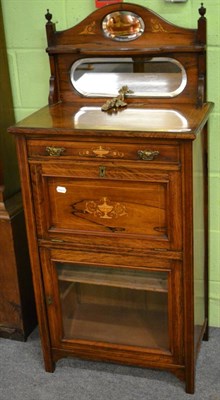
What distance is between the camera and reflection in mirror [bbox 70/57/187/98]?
7.47 ft

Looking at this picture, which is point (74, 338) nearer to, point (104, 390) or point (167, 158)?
point (104, 390)

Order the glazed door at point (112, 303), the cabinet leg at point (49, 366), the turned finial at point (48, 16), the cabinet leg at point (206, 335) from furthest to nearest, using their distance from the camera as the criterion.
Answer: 1. the cabinet leg at point (206, 335)
2. the cabinet leg at point (49, 366)
3. the turned finial at point (48, 16)
4. the glazed door at point (112, 303)

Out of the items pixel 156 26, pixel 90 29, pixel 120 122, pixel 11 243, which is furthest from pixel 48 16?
pixel 11 243

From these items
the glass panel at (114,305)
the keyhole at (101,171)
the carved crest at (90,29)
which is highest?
the carved crest at (90,29)

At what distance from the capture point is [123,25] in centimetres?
226

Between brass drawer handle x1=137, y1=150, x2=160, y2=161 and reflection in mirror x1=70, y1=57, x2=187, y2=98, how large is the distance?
41 cm

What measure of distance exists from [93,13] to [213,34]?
0.46 m

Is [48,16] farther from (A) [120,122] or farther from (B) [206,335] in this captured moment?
(B) [206,335]

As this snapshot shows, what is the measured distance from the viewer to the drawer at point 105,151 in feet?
6.43

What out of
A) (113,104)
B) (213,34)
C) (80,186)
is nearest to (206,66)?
(213,34)

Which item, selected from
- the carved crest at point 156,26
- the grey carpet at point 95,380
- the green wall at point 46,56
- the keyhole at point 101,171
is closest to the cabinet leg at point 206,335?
the grey carpet at point 95,380

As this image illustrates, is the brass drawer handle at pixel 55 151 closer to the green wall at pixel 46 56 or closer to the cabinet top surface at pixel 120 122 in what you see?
the cabinet top surface at pixel 120 122

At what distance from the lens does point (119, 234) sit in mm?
2131

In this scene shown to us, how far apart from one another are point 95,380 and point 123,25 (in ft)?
4.58
